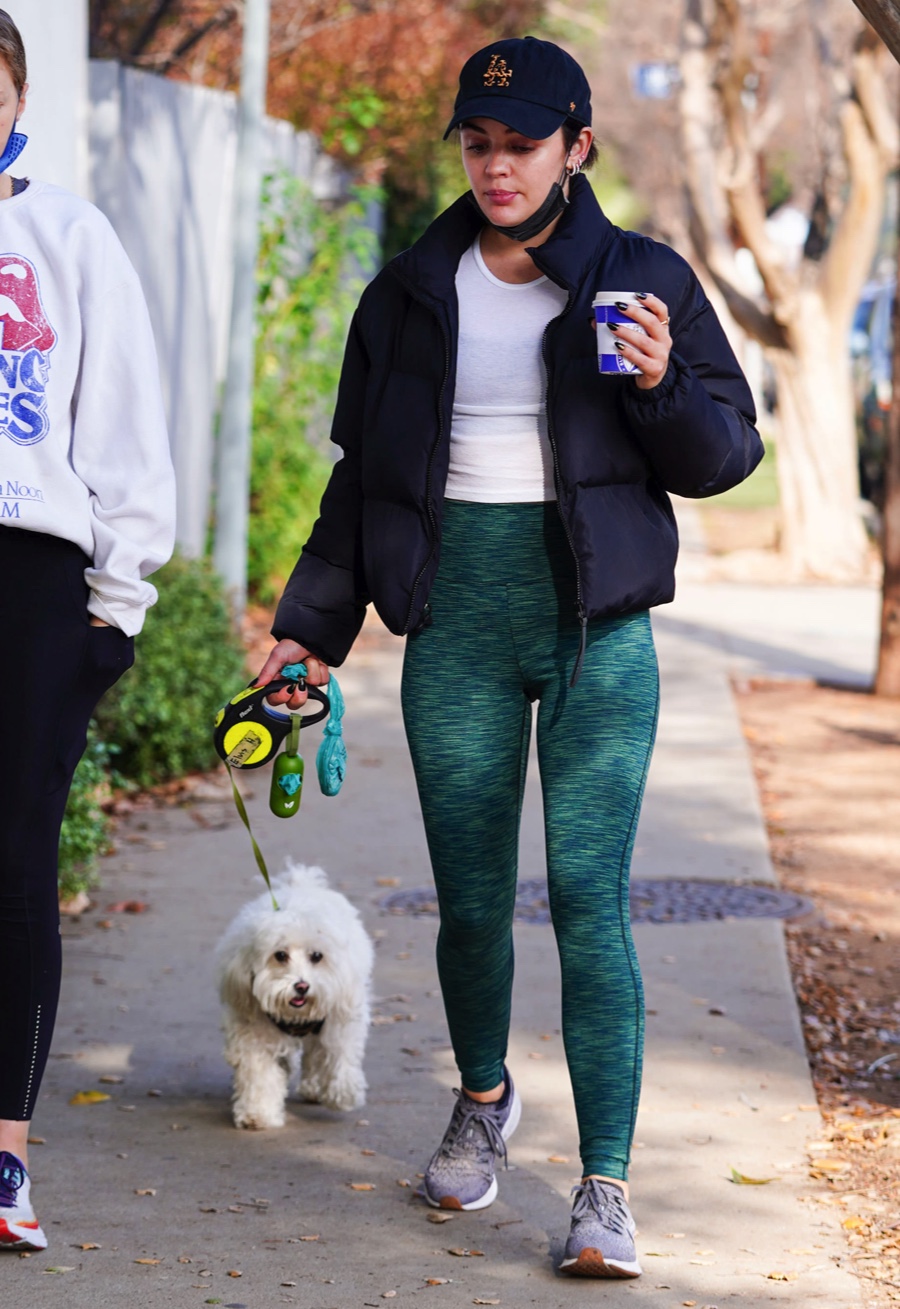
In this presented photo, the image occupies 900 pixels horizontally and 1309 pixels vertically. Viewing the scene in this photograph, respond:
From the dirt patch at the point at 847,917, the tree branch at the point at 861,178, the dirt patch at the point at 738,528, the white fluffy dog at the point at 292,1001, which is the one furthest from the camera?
the dirt patch at the point at 738,528

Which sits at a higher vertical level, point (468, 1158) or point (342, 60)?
point (342, 60)

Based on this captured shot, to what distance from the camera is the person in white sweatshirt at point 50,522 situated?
3.15 metres

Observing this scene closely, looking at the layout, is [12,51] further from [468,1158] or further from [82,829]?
[82,829]

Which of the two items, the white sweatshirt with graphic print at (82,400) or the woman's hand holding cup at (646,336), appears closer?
the woman's hand holding cup at (646,336)

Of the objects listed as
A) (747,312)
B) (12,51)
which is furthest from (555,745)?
(747,312)

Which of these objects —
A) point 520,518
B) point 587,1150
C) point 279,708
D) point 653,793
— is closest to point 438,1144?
point 587,1150

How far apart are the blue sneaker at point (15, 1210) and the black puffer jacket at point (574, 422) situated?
3.60 ft

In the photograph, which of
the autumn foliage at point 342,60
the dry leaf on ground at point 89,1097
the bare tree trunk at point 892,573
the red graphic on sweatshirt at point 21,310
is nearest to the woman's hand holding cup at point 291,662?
the red graphic on sweatshirt at point 21,310

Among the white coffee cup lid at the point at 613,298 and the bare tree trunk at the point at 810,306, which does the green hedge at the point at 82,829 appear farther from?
the bare tree trunk at the point at 810,306

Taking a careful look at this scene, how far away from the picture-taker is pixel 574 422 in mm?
3170

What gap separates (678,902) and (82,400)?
3.36 metres

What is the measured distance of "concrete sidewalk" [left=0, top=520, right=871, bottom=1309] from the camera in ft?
10.7

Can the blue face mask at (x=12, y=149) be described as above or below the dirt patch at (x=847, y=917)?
above

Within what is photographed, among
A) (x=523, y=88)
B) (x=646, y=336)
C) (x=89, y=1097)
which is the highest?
(x=523, y=88)
